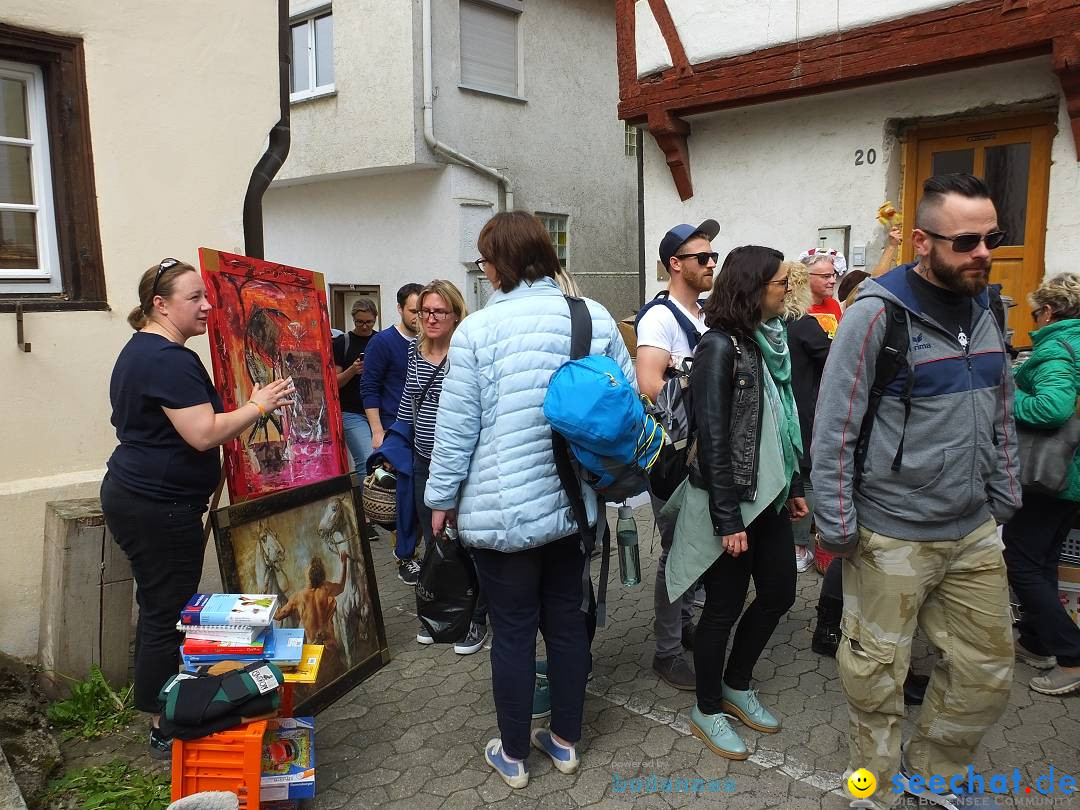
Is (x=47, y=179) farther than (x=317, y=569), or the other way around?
(x=47, y=179)

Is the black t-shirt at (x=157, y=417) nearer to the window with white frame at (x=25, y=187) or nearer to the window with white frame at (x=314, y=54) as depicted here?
the window with white frame at (x=25, y=187)

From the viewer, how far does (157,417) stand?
2994 millimetres

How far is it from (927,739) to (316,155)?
11.0 metres

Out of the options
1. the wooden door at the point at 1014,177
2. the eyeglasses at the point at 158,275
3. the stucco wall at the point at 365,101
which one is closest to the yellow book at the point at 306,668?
the eyeglasses at the point at 158,275

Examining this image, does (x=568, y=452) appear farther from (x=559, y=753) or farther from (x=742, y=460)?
(x=559, y=753)

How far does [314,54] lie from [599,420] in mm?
10837

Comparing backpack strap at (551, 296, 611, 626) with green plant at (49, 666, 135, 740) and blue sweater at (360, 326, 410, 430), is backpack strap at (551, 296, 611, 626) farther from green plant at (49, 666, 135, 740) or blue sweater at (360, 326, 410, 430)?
blue sweater at (360, 326, 410, 430)

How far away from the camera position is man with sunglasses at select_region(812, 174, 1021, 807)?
2.51 meters

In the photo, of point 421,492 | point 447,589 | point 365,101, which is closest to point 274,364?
point 421,492

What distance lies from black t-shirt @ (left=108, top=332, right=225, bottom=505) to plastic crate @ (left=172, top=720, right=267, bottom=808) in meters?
0.91

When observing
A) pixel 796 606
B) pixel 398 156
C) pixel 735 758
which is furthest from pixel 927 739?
pixel 398 156

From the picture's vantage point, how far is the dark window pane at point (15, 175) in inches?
156

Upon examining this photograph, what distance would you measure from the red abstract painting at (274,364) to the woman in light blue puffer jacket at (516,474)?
0.96 m

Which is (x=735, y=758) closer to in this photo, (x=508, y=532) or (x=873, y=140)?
(x=508, y=532)
